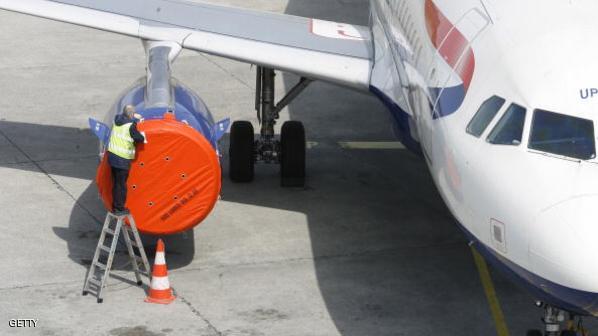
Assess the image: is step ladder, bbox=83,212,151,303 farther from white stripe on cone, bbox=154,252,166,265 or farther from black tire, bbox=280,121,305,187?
black tire, bbox=280,121,305,187

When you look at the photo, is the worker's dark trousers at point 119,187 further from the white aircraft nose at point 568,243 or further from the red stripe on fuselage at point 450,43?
the white aircraft nose at point 568,243

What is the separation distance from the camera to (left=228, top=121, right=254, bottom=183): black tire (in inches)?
757

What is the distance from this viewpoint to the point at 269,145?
19.4 m

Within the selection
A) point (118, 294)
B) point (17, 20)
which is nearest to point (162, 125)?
point (118, 294)

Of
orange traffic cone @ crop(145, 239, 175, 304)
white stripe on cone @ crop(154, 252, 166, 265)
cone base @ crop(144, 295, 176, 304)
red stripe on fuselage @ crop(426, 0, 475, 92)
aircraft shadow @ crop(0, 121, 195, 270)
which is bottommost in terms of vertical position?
aircraft shadow @ crop(0, 121, 195, 270)

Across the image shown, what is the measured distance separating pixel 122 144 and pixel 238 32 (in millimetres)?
3933

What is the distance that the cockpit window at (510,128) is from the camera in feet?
40.4

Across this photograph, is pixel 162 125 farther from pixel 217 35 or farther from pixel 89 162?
pixel 89 162

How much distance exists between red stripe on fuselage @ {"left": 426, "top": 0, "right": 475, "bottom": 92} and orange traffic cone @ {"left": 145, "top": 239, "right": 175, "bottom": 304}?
3.87 meters

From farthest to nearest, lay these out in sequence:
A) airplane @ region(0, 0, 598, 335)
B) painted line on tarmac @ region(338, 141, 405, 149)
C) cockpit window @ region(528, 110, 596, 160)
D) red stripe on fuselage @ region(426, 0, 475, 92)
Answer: painted line on tarmac @ region(338, 141, 405, 149)
red stripe on fuselage @ region(426, 0, 475, 92)
cockpit window @ region(528, 110, 596, 160)
airplane @ region(0, 0, 598, 335)

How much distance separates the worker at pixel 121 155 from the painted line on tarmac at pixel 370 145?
706 cm

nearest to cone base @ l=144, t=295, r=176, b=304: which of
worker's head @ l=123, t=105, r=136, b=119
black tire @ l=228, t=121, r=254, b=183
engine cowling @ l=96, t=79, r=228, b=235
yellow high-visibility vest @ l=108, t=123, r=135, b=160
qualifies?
engine cowling @ l=96, t=79, r=228, b=235

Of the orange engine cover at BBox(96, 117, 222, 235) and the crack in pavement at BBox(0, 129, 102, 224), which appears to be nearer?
the orange engine cover at BBox(96, 117, 222, 235)

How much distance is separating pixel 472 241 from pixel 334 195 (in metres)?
6.18
